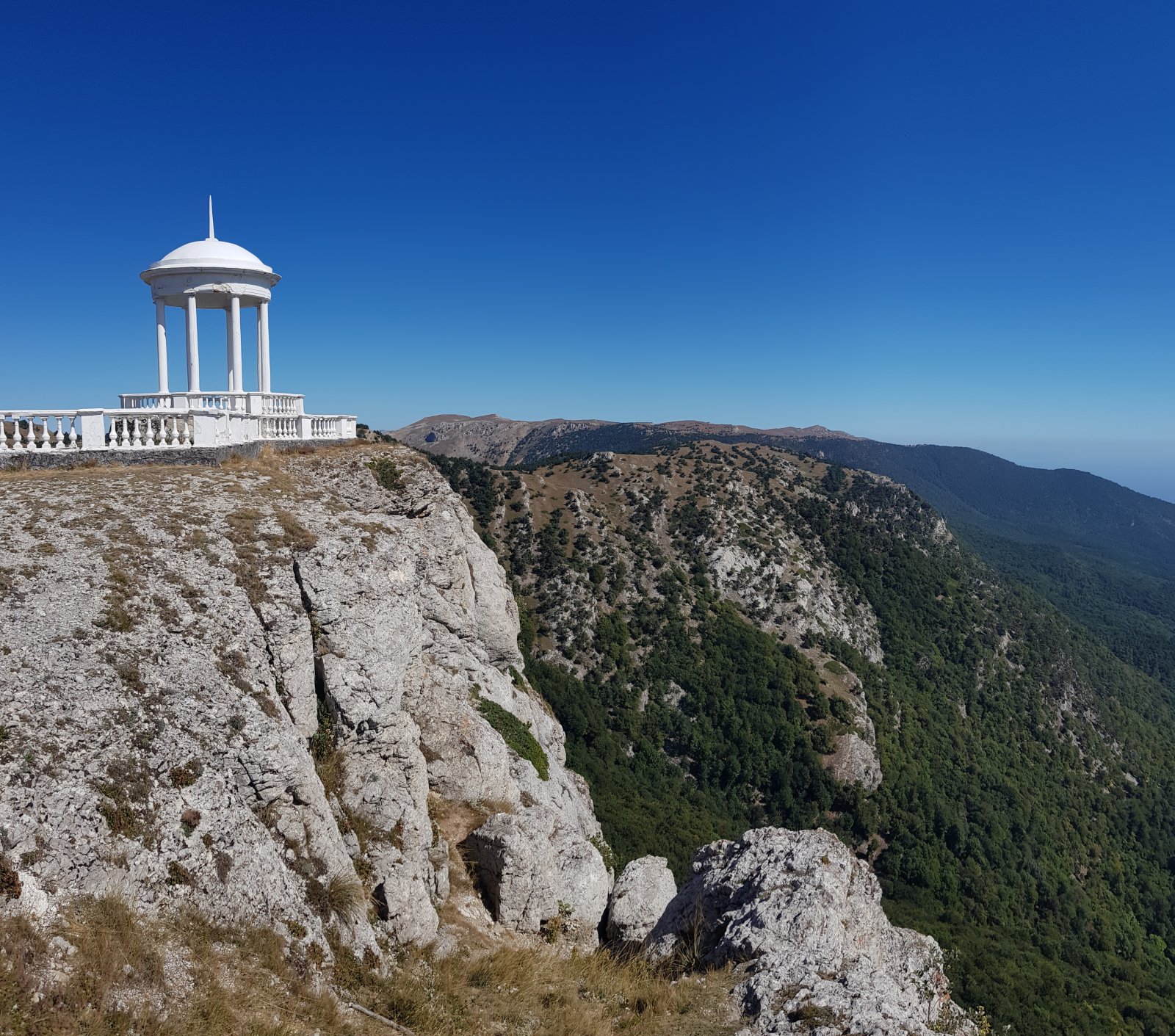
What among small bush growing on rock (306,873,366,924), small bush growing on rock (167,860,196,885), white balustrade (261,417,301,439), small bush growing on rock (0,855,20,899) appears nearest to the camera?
small bush growing on rock (0,855,20,899)

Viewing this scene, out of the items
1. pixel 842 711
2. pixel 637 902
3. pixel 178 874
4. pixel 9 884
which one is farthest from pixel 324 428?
pixel 842 711

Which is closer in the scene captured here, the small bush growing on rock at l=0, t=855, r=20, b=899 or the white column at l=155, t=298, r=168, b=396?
the small bush growing on rock at l=0, t=855, r=20, b=899

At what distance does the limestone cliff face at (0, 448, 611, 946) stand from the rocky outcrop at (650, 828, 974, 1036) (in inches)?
124

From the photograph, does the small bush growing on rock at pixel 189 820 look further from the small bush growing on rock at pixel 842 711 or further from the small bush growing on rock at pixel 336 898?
the small bush growing on rock at pixel 842 711

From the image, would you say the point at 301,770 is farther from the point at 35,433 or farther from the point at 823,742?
the point at 823,742

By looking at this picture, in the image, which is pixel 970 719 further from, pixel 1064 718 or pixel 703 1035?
pixel 703 1035

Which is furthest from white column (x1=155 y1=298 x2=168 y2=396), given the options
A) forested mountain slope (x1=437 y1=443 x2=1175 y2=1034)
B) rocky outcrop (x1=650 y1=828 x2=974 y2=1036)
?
forested mountain slope (x1=437 y1=443 x2=1175 y2=1034)

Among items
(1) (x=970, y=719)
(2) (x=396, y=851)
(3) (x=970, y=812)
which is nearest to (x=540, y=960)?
(2) (x=396, y=851)

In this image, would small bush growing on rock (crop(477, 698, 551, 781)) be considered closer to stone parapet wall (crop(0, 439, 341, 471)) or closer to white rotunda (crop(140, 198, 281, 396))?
stone parapet wall (crop(0, 439, 341, 471))

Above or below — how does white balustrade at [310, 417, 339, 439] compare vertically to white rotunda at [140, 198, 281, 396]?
below

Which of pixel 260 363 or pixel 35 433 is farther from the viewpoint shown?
pixel 260 363

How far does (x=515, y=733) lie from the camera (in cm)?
1906

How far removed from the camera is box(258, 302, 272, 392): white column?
877 inches

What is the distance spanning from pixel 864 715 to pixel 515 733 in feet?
224
